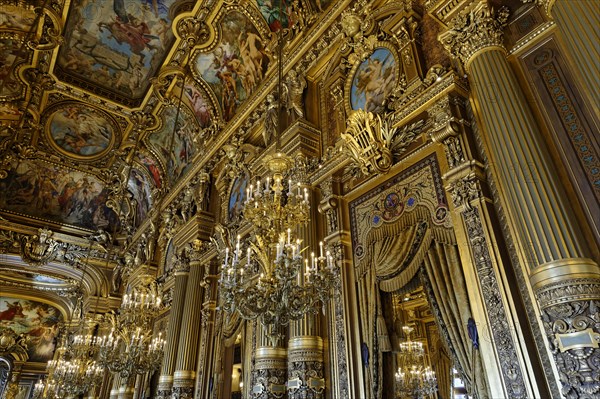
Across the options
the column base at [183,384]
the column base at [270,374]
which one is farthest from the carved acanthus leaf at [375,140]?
the column base at [183,384]

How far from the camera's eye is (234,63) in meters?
9.91

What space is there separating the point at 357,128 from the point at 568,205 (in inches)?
114

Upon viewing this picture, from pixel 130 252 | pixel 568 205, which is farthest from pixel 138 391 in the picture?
pixel 568 205

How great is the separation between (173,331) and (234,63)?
690 centimetres

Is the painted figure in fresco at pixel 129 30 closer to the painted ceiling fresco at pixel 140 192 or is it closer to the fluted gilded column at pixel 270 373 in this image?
the painted ceiling fresco at pixel 140 192

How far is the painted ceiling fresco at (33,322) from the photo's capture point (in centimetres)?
1988

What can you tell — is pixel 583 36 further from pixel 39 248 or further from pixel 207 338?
pixel 39 248

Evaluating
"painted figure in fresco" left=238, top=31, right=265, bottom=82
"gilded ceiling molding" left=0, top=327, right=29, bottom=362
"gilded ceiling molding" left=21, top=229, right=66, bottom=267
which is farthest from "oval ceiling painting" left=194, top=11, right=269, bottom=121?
"gilded ceiling molding" left=0, top=327, right=29, bottom=362

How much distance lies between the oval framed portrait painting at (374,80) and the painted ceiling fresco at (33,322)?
853 inches

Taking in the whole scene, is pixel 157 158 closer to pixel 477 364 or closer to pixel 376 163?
pixel 376 163

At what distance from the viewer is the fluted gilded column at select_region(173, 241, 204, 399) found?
8.32 meters

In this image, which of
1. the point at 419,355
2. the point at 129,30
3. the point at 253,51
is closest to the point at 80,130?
the point at 129,30

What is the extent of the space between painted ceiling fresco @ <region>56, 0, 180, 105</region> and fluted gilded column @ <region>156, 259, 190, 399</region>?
5.87 m

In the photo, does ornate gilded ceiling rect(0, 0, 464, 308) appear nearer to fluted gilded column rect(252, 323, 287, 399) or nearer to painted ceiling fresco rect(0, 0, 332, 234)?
painted ceiling fresco rect(0, 0, 332, 234)
